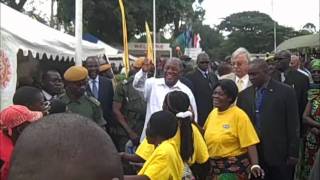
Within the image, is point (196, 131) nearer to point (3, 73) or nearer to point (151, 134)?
point (151, 134)

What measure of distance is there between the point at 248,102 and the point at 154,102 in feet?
3.39

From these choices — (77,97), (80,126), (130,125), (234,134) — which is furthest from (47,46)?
(80,126)

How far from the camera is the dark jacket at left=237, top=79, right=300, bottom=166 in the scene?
5566mm

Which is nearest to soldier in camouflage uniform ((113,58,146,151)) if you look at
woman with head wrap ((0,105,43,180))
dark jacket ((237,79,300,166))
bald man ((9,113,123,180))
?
dark jacket ((237,79,300,166))

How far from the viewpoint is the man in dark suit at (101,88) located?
6766 millimetres

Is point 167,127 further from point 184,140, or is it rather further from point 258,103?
point 258,103

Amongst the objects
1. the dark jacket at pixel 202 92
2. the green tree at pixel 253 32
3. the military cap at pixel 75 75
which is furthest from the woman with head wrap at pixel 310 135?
the green tree at pixel 253 32

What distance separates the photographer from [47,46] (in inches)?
284

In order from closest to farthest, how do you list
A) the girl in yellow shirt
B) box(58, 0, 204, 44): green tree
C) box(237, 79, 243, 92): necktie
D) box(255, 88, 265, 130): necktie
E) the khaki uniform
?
the girl in yellow shirt
the khaki uniform
box(255, 88, 265, 130): necktie
box(237, 79, 243, 92): necktie
box(58, 0, 204, 44): green tree

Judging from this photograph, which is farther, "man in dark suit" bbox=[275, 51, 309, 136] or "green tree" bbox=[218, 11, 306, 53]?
"green tree" bbox=[218, 11, 306, 53]

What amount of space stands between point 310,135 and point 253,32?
65.6 m

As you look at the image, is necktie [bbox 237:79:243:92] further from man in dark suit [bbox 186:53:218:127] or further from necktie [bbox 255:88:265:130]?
necktie [bbox 255:88:265:130]

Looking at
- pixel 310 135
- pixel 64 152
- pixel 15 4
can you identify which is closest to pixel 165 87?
pixel 310 135

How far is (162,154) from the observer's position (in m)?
3.67
